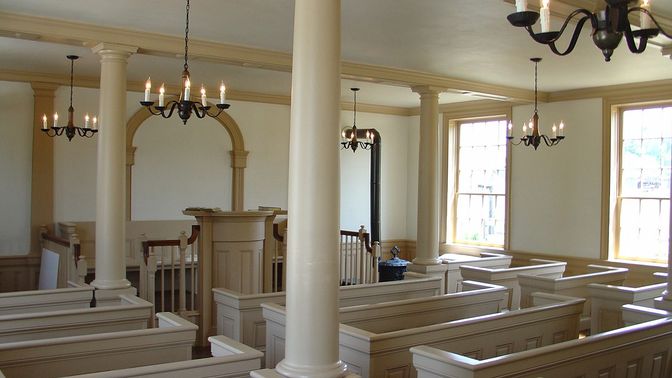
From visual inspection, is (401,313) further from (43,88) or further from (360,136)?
(360,136)

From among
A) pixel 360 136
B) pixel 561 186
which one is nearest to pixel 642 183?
pixel 561 186

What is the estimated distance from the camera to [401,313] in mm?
4961

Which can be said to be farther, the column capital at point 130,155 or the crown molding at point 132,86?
the column capital at point 130,155

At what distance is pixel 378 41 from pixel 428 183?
8.62ft

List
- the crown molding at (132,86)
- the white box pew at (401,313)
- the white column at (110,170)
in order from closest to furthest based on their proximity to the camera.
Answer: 1. the white box pew at (401,313)
2. the white column at (110,170)
3. the crown molding at (132,86)

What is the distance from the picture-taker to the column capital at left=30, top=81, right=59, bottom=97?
8.73m

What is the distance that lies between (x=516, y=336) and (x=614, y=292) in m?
1.78

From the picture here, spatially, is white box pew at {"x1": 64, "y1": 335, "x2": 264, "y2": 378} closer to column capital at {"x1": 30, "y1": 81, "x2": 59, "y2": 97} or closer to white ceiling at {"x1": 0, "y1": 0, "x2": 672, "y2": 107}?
white ceiling at {"x1": 0, "y1": 0, "x2": 672, "y2": 107}

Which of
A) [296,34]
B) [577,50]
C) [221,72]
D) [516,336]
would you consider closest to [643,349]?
[516,336]

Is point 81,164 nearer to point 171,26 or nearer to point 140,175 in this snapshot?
point 140,175

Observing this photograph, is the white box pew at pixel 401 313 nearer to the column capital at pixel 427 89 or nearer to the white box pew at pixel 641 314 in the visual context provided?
the white box pew at pixel 641 314

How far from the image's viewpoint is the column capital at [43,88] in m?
8.73

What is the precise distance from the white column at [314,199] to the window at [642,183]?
7310mm

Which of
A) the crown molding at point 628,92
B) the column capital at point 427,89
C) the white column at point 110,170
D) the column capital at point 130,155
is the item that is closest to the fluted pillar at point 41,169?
the column capital at point 130,155
